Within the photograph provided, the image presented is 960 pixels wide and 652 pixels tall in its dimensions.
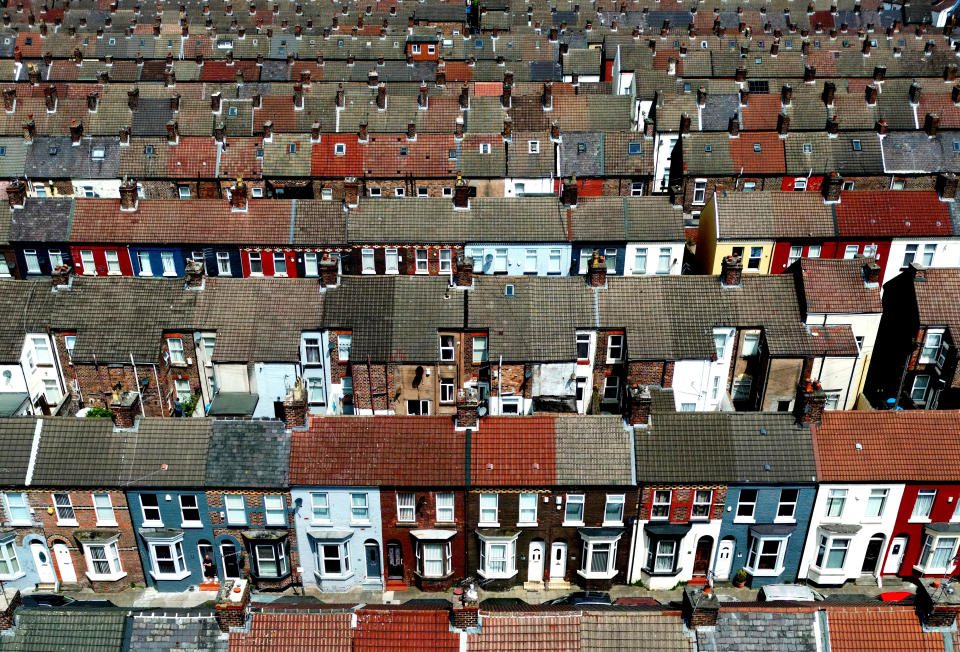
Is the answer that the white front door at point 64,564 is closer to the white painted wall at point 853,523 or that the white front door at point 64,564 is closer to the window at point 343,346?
the window at point 343,346

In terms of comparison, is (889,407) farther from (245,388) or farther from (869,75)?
(869,75)

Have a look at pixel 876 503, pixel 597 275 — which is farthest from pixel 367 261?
pixel 876 503

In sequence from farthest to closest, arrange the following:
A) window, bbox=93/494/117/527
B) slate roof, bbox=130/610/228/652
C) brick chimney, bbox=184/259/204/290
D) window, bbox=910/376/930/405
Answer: window, bbox=910/376/930/405
brick chimney, bbox=184/259/204/290
window, bbox=93/494/117/527
slate roof, bbox=130/610/228/652

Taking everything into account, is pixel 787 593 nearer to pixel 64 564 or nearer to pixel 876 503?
pixel 876 503

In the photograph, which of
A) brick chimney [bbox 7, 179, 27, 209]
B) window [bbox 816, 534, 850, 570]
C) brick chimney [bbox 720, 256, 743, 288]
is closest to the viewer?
window [bbox 816, 534, 850, 570]

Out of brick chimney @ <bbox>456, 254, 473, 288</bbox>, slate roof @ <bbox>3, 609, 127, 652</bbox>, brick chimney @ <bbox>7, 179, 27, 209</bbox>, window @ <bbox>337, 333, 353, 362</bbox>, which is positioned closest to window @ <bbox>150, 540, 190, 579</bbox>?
slate roof @ <bbox>3, 609, 127, 652</bbox>

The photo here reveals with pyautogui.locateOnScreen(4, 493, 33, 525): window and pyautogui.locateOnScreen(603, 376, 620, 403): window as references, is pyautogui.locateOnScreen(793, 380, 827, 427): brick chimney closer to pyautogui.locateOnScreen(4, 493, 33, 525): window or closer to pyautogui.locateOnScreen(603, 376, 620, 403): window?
pyautogui.locateOnScreen(603, 376, 620, 403): window

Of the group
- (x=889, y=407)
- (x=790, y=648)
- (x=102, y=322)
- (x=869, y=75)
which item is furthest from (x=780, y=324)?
(x=869, y=75)
